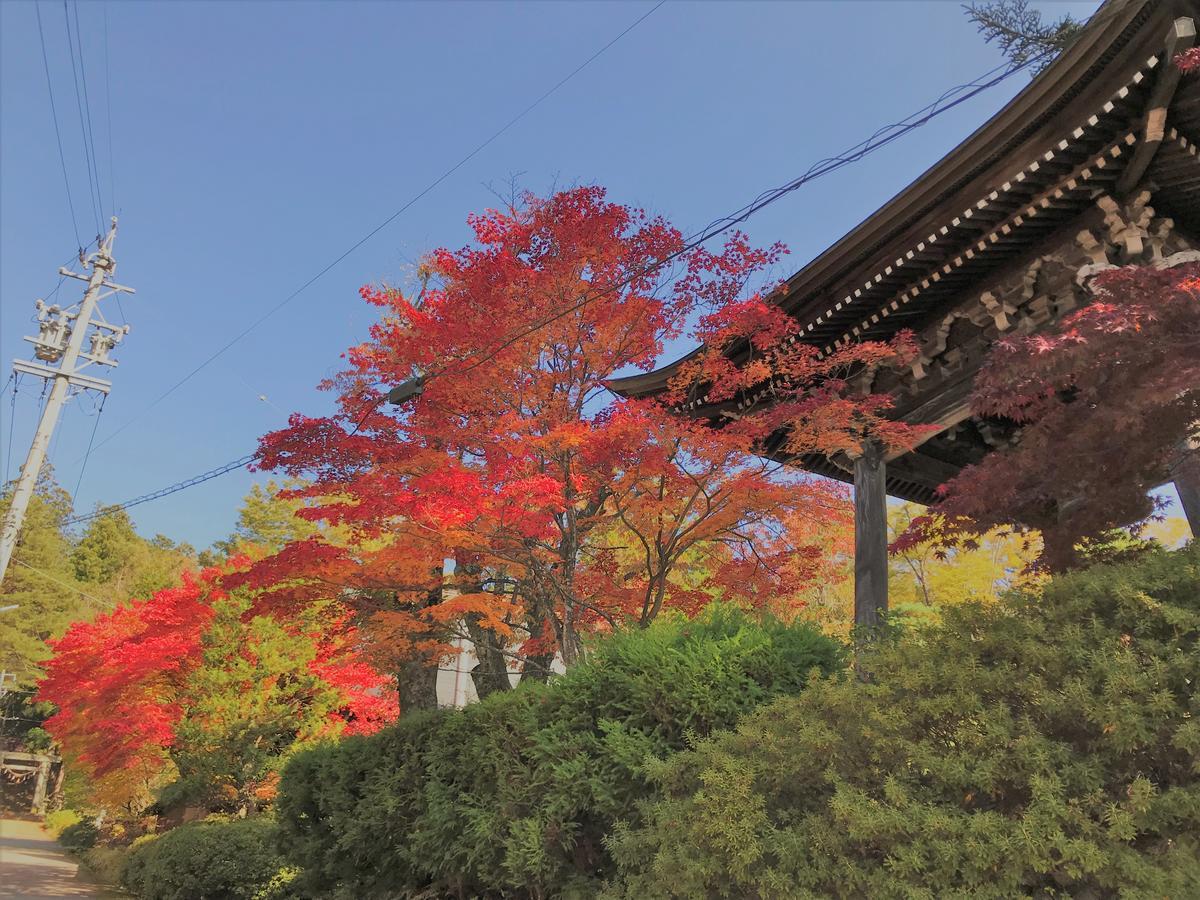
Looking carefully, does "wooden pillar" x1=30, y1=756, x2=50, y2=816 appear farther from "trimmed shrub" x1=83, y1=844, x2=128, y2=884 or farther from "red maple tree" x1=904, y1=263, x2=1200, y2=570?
"red maple tree" x1=904, y1=263, x2=1200, y2=570

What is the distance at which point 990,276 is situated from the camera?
6453 mm

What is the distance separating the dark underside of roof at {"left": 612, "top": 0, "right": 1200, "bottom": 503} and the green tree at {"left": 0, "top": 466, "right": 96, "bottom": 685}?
3996cm

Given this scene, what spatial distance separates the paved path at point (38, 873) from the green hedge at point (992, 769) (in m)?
12.8

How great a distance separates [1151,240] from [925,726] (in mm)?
4649

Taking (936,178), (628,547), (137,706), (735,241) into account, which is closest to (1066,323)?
(936,178)

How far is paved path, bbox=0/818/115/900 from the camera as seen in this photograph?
12055 mm

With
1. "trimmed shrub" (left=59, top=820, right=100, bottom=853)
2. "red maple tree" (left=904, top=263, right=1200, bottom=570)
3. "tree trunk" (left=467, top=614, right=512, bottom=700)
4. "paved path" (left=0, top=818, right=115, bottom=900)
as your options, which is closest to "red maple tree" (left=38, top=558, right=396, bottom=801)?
"paved path" (left=0, top=818, right=115, bottom=900)

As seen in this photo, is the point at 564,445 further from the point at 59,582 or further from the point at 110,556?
the point at 110,556

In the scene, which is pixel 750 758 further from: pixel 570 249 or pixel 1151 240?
pixel 570 249

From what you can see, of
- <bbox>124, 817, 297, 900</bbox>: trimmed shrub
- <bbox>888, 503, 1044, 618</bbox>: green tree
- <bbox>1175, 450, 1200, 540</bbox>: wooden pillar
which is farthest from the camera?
<bbox>888, 503, 1044, 618</bbox>: green tree

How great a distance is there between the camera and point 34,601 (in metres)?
37.8

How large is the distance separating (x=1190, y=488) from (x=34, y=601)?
47193 mm

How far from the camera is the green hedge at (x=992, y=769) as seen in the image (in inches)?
98.9

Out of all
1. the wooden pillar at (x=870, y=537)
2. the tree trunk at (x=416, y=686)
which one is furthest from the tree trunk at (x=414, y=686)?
the wooden pillar at (x=870, y=537)
